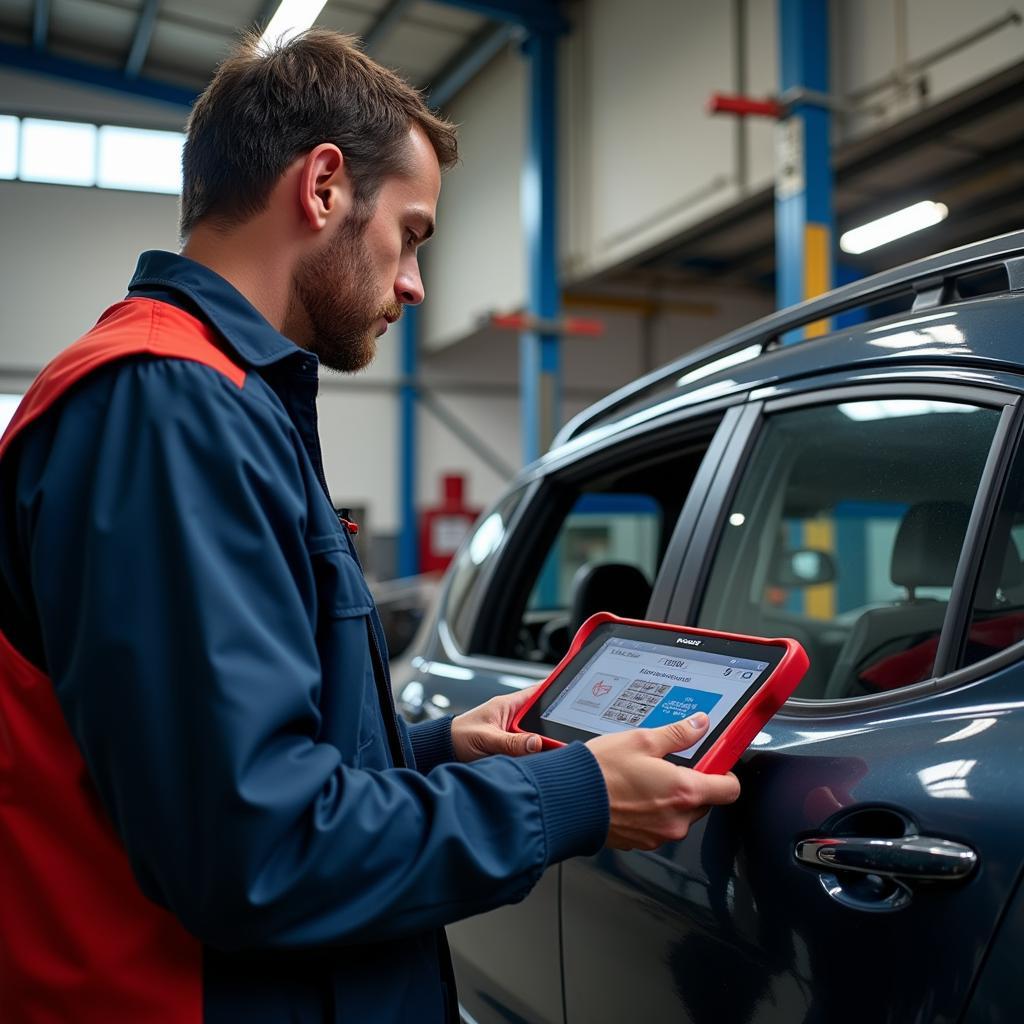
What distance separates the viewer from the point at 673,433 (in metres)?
1.72

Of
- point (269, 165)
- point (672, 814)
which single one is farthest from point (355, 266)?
point (672, 814)

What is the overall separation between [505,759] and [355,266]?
1.60 feet

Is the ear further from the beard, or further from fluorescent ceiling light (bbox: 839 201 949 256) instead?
fluorescent ceiling light (bbox: 839 201 949 256)

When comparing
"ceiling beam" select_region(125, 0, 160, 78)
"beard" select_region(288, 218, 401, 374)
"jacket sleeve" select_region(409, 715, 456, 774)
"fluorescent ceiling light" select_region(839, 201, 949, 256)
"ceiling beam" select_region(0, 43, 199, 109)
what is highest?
"fluorescent ceiling light" select_region(839, 201, 949, 256)

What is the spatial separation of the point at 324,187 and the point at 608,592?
1.43 metres

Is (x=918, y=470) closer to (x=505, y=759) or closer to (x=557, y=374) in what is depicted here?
(x=505, y=759)

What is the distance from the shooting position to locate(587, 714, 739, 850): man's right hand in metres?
0.93

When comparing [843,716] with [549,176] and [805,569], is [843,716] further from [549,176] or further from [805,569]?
[549,176]

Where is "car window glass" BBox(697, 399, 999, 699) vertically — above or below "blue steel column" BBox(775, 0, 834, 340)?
below

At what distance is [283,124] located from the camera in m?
0.97

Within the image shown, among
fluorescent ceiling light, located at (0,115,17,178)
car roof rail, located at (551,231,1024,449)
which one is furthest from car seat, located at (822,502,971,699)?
fluorescent ceiling light, located at (0,115,17,178)

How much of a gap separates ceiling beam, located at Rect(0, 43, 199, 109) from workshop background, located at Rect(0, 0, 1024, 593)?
1 centimetres

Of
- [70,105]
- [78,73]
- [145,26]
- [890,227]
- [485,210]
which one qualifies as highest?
[485,210]

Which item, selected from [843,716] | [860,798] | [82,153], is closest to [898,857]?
[860,798]
